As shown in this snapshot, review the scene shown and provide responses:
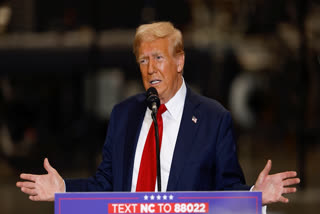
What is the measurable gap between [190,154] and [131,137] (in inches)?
12.6

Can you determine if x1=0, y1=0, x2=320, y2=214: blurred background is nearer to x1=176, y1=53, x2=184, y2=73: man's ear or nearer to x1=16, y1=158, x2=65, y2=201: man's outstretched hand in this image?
x1=176, y1=53, x2=184, y2=73: man's ear

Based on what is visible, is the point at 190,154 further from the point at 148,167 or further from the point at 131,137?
the point at 131,137

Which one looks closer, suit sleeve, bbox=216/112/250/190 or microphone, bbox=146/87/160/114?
microphone, bbox=146/87/160/114

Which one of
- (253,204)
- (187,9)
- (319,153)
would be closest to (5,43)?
(187,9)

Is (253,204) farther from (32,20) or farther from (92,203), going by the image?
(32,20)

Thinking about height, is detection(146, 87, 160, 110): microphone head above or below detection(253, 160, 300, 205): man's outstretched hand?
above

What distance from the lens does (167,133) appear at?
8.72ft

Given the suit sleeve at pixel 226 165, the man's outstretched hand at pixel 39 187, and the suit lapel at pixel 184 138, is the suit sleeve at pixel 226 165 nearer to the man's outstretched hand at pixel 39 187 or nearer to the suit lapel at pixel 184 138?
the suit lapel at pixel 184 138

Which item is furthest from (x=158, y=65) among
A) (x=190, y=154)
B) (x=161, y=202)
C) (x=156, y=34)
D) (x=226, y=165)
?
(x=161, y=202)

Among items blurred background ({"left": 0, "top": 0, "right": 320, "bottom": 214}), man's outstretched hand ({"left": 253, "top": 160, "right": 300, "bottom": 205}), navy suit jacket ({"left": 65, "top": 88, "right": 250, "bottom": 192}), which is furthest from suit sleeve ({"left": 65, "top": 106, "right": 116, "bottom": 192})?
blurred background ({"left": 0, "top": 0, "right": 320, "bottom": 214})

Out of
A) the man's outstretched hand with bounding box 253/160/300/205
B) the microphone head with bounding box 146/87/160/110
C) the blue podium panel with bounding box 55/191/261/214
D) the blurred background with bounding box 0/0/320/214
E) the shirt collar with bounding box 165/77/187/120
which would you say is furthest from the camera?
the blurred background with bounding box 0/0/320/214

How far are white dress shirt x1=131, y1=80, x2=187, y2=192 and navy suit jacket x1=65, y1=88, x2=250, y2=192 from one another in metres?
0.03

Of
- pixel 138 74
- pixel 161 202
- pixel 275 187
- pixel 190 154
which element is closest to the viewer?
pixel 161 202

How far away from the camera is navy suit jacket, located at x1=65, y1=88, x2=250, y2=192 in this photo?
101 inches
